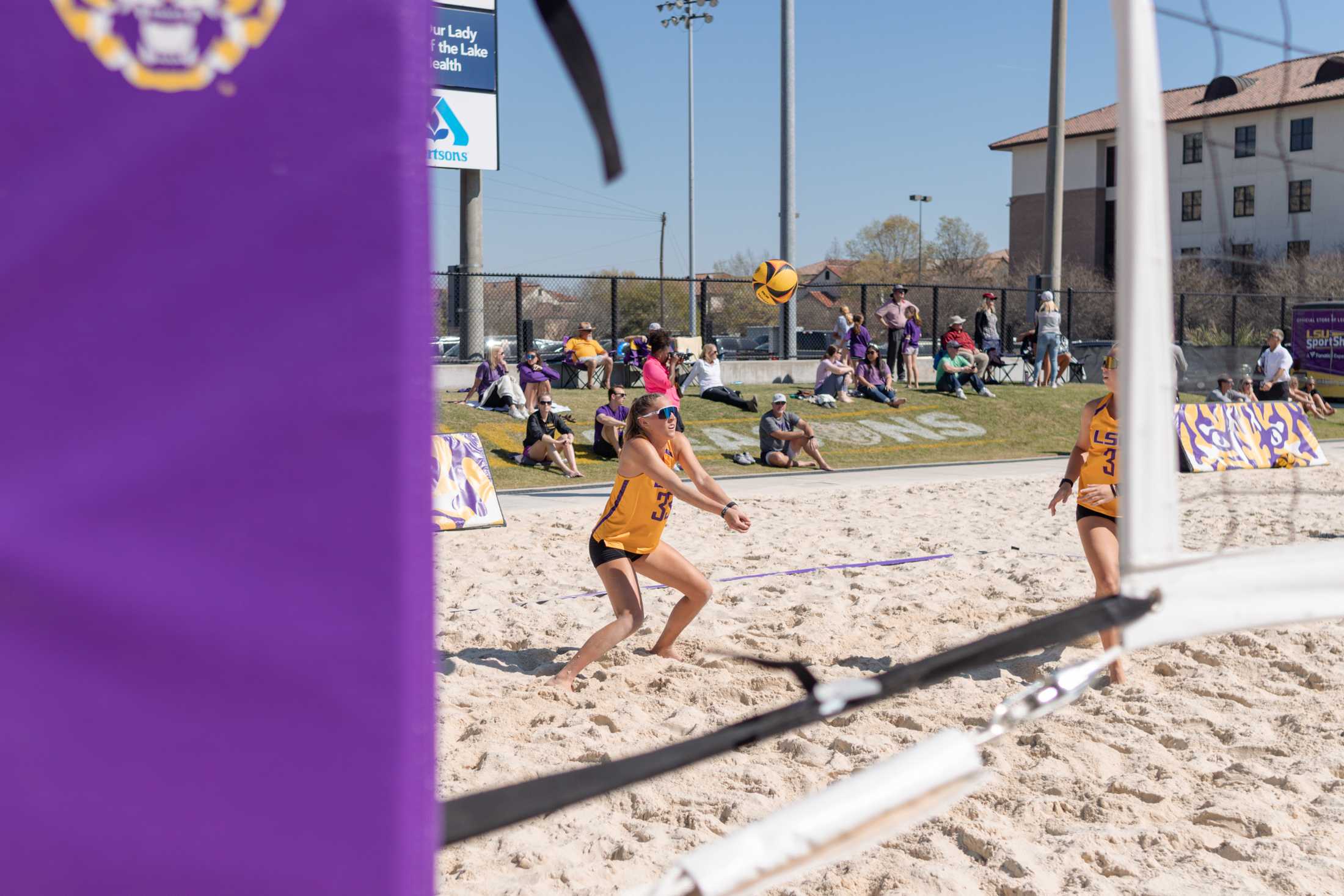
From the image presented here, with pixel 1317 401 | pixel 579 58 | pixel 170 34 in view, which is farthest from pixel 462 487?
pixel 1317 401

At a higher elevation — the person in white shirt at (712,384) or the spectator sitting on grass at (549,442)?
the person in white shirt at (712,384)

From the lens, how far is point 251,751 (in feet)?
3.51

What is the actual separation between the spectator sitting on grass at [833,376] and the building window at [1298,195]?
1333 centimetres

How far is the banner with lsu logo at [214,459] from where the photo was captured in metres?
1.04

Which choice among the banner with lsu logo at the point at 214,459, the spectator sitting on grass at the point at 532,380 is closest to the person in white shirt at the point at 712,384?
the spectator sitting on grass at the point at 532,380

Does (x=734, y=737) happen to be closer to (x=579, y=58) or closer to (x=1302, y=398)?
(x=579, y=58)

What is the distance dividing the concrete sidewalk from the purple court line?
120 inches

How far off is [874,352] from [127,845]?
Result: 1623 cm

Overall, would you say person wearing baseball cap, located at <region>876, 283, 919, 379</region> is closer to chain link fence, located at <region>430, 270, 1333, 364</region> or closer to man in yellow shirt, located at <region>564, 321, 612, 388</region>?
chain link fence, located at <region>430, 270, 1333, 364</region>

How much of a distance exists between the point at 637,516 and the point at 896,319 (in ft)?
46.4

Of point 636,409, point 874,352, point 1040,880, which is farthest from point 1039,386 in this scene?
point 1040,880

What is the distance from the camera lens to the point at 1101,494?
15.5 feet

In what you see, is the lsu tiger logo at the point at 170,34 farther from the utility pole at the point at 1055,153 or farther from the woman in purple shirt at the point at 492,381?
the utility pole at the point at 1055,153

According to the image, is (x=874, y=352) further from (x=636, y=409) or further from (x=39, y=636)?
(x=39, y=636)
